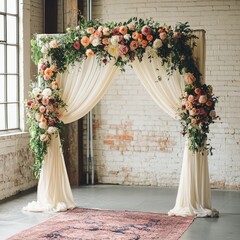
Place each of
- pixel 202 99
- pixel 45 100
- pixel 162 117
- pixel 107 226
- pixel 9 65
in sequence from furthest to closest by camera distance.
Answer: pixel 162 117 → pixel 9 65 → pixel 45 100 → pixel 202 99 → pixel 107 226

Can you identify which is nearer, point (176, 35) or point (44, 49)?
point (176, 35)

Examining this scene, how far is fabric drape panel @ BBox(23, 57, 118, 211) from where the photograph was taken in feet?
27.9

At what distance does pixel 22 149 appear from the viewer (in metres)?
9.91

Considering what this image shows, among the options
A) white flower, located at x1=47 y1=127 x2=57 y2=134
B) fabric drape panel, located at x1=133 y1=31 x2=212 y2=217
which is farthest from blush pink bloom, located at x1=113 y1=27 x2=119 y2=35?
white flower, located at x1=47 y1=127 x2=57 y2=134

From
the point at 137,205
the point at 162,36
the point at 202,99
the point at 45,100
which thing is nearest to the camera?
the point at 202,99

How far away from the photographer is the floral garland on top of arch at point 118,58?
26.5ft

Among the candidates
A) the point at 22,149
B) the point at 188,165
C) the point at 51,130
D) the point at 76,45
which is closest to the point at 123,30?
the point at 76,45

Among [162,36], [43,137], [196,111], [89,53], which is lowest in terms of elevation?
[43,137]

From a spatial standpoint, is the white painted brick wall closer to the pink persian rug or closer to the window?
the window

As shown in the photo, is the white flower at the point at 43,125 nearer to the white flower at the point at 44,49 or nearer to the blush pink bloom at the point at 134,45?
the white flower at the point at 44,49

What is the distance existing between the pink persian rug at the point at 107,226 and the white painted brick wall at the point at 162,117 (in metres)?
2.25

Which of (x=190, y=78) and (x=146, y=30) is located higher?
(x=146, y=30)

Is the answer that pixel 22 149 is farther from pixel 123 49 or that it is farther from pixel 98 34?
pixel 123 49

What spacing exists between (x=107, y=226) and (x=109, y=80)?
2.10 metres
